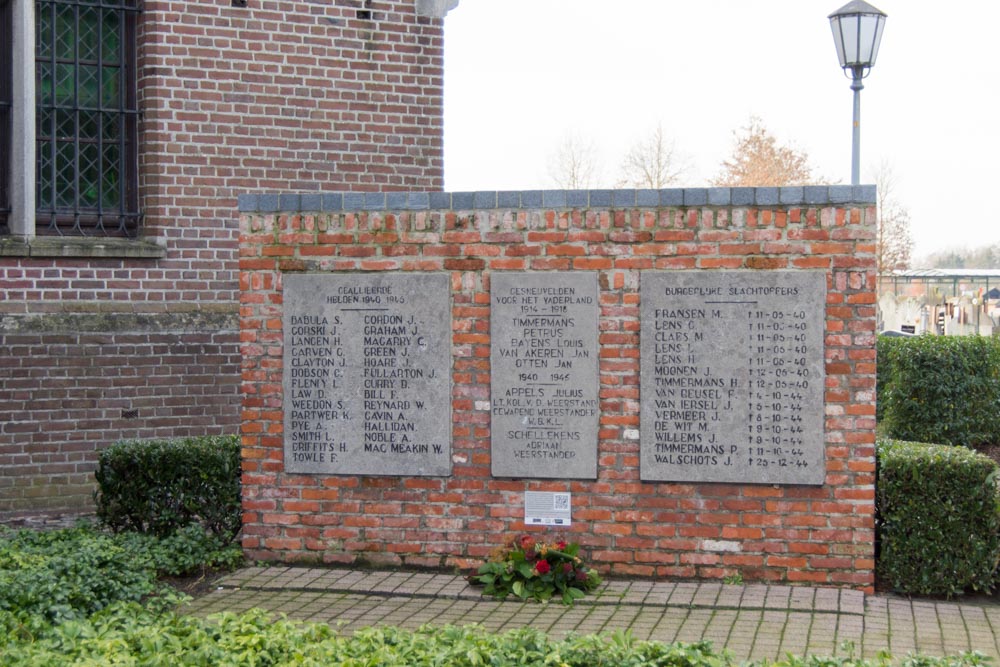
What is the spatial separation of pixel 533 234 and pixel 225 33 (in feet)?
17.2

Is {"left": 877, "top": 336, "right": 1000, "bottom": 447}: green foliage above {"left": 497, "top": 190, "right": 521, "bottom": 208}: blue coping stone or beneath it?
beneath

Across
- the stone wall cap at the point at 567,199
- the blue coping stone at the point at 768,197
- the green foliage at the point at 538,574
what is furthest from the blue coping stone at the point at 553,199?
the green foliage at the point at 538,574

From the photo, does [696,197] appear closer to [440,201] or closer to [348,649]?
[440,201]

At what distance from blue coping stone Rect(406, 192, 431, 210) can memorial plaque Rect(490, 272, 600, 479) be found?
2.08 ft

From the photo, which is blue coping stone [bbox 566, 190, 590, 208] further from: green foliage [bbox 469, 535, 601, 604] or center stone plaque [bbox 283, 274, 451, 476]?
green foliage [bbox 469, 535, 601, 604]

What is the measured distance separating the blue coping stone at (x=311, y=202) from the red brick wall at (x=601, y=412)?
0.06 metres

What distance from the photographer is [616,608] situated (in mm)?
7062

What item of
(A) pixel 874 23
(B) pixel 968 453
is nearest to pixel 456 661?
(B) pixel 968 453

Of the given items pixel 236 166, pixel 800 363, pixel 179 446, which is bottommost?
pixel 179 446

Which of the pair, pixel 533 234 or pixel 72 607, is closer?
pixel 72 607

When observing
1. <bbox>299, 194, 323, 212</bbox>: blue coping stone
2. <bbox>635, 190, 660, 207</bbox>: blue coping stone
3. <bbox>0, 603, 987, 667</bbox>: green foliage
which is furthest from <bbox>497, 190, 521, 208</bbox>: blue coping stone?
<bbox>0, 603, 987, 667</bbox>: green foliage

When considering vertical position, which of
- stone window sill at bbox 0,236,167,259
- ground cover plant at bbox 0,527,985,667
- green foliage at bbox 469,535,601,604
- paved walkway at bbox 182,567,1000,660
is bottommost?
paved walkway at bbox 182,567,1000,660

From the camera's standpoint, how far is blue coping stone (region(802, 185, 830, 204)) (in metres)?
7.45

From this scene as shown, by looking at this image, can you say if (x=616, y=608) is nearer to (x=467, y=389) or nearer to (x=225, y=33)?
(x=467, y=389)
